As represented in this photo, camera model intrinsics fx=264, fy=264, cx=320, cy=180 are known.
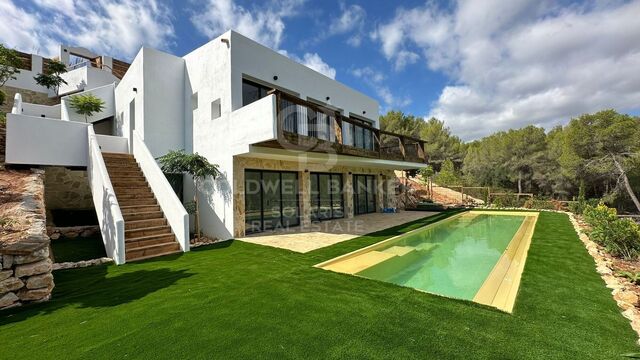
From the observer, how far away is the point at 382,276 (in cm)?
602

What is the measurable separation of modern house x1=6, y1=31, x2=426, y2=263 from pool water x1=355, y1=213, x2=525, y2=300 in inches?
156

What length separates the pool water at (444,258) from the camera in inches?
222

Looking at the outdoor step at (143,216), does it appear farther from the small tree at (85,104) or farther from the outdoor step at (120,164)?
the small tree at (85,104)

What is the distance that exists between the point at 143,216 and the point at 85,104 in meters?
9.25

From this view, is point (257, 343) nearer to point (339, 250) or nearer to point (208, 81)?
Answer: point (339, 250)

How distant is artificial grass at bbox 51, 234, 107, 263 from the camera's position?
7.36m

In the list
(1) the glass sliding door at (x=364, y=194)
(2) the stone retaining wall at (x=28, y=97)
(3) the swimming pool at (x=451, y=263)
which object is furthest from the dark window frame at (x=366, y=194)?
(2) the stone retaining wall at (x=28, y=97)

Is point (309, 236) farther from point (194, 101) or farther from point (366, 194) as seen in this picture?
point (366, 194)

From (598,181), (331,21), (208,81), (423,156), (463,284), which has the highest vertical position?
(331,21)

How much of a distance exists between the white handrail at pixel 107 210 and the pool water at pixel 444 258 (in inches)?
237

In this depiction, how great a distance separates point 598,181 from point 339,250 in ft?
97.9

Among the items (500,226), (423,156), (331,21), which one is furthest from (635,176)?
(331,21)

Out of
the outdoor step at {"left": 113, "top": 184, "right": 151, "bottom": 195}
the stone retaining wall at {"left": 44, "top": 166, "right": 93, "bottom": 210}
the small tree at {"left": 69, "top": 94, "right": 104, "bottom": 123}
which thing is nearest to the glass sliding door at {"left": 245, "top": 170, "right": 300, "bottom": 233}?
the outdoor step at {"left": 113, "top": 184, "right": 151, "bottom": 195}

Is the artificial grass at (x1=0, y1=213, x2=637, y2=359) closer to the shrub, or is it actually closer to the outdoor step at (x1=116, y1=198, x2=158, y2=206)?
the outdoor step at (x1=116, y1=198, x2=158, y2=206)
